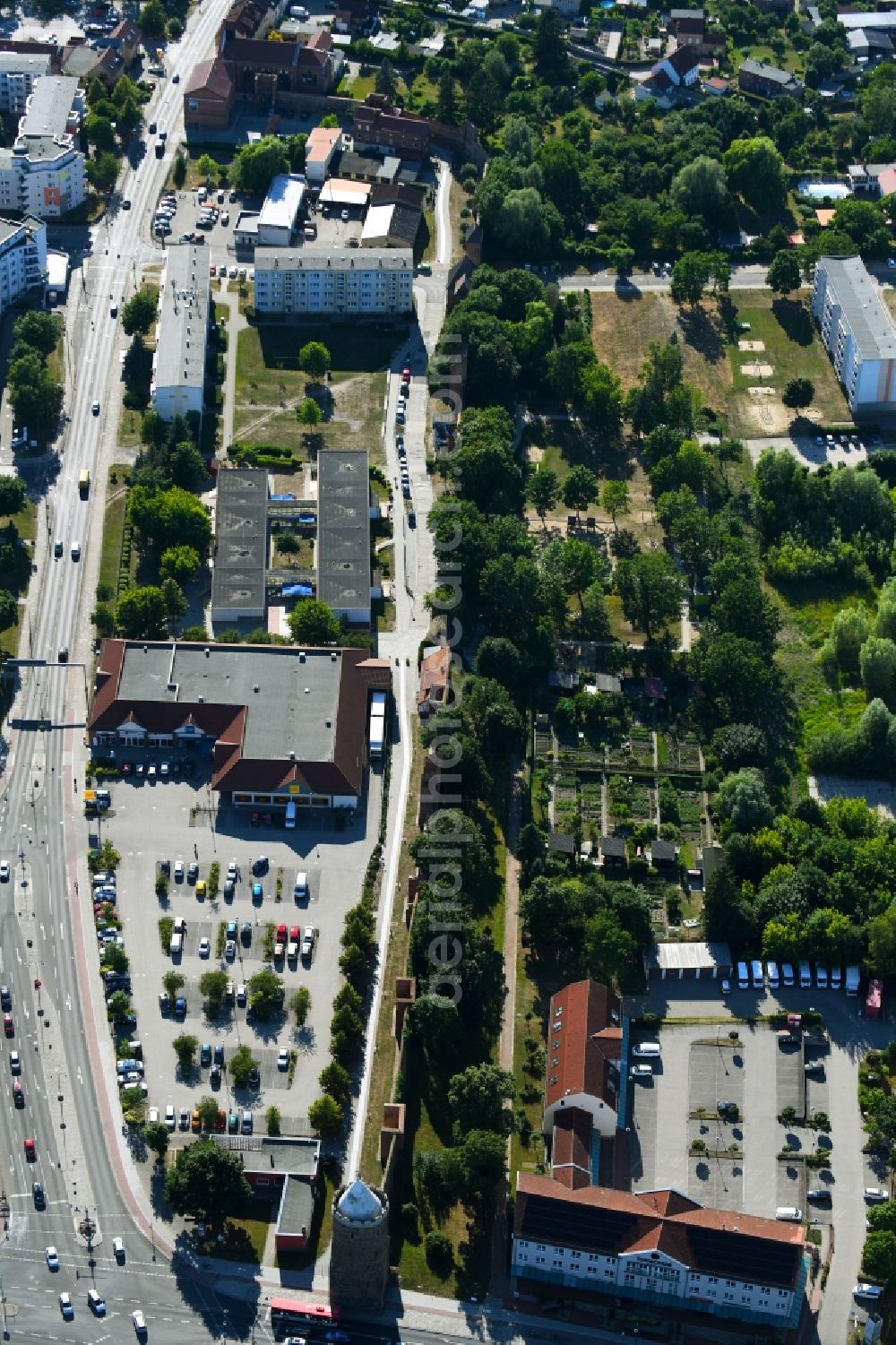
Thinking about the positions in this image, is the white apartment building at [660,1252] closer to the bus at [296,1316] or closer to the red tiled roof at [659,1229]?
the red tiled roof at [659,1229]

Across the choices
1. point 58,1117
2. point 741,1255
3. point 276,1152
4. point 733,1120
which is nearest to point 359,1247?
point 276,1152

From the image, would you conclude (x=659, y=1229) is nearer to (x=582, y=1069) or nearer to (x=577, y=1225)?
(x=577, y=1225)

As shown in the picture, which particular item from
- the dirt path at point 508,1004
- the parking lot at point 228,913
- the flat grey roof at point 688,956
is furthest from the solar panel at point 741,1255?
the parking lot at point 228,913

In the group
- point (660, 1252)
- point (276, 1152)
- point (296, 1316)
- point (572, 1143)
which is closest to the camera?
point (296, 1316)

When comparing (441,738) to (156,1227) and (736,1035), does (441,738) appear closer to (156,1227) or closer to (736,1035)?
(736,1035)

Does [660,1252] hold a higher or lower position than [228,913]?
lower
